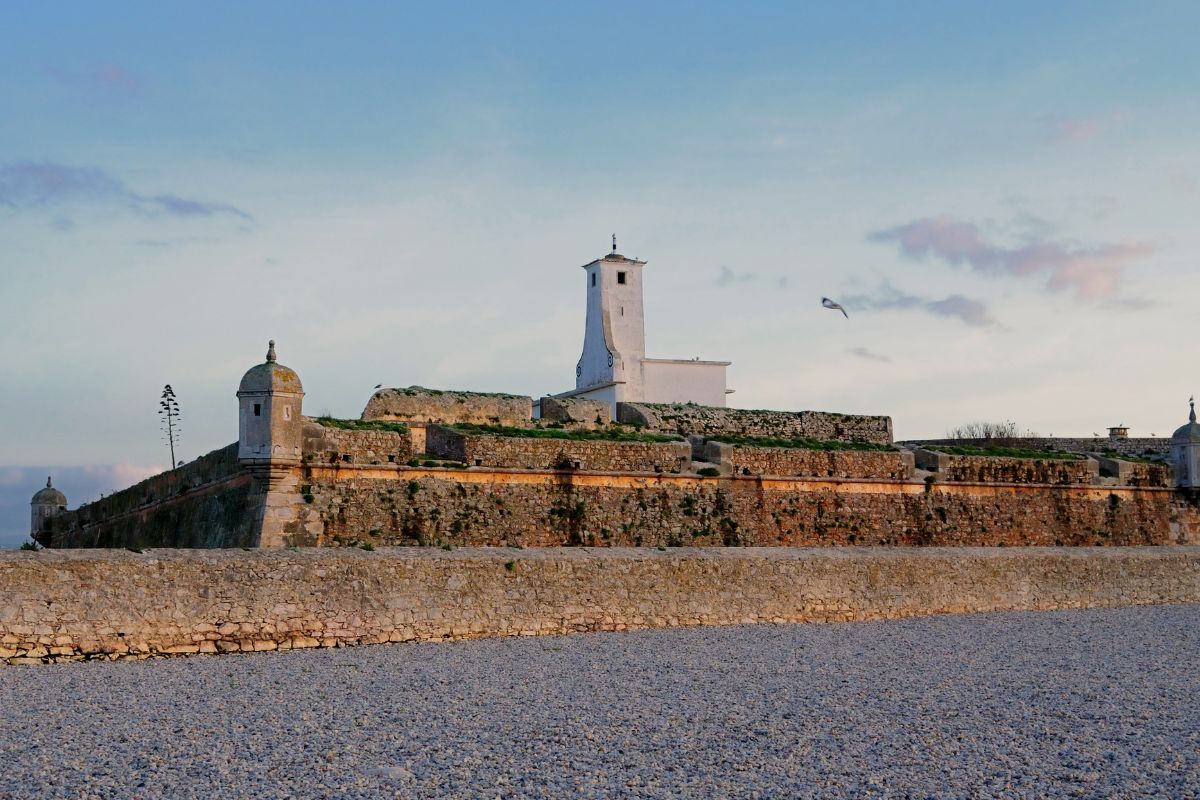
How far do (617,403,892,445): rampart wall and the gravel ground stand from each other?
1334 centimetres

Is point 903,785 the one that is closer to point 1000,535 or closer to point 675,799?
point 675,799

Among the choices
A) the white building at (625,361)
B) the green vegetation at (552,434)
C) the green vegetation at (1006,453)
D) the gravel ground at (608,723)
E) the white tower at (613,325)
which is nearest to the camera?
the gravel ground at (608,723)

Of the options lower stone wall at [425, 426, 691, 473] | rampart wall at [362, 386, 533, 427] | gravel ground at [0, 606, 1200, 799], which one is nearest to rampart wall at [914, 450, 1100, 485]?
lower stone wall at [425, 426, 691, 473]

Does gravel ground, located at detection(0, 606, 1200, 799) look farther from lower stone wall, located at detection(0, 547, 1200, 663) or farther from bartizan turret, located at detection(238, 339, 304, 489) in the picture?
bartizan turret, located at detection(238, 339, 304, 489)

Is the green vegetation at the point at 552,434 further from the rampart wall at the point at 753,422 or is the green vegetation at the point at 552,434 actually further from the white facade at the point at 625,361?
the white facade at the point at 625,361

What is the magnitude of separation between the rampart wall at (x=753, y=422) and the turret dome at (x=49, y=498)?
15483 millimetres

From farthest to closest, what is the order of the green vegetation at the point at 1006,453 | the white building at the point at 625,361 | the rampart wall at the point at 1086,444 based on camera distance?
the white building at the point at 625,361, the rampart wall at the point at 1086,444, the green vegetation at the point at 1006,453

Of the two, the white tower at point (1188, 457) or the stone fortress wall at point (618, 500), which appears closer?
the stone fortress wall at point (618, 500)

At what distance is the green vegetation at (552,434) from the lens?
25.2 m

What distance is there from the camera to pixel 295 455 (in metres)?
21.7

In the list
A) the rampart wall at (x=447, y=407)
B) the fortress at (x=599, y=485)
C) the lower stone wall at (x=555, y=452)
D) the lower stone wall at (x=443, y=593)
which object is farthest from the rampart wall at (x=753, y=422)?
the lower stone wall at (x=443, y=593)

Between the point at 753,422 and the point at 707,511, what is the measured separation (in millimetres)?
7701

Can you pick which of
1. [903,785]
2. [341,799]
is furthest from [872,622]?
[341,799]

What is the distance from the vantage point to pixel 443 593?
61.8 feet
